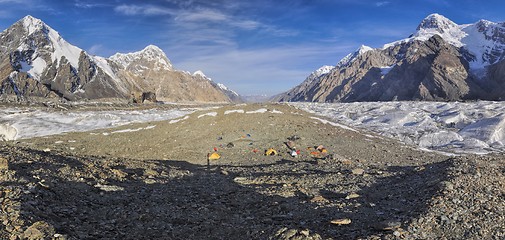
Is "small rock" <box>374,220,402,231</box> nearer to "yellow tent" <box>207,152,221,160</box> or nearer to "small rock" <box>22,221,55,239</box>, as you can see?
"small rock" <box>22,221,55,239</box>

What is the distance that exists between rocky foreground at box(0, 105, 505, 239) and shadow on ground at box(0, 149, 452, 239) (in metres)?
0.04

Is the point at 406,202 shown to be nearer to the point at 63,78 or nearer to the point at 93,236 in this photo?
the point at 93,236

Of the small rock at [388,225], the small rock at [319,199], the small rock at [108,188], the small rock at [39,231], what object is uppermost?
the small rock at [39,231]

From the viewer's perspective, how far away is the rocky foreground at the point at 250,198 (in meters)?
8.47

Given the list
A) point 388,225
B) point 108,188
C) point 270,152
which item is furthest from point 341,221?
point 270,152

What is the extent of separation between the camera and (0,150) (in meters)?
14.8

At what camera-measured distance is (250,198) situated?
1301 cm

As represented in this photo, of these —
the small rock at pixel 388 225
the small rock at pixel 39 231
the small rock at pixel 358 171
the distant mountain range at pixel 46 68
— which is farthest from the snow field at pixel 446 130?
the distant mountain range at pixel 46 68

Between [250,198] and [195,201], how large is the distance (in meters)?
2.04

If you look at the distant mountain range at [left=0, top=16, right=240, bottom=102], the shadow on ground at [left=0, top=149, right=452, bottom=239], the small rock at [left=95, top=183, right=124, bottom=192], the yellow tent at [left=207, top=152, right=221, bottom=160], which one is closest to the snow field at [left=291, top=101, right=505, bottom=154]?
the shadow on ground at [left=0, top=149, right=452, bottom=239]

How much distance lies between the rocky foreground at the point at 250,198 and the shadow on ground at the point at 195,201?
36 mm

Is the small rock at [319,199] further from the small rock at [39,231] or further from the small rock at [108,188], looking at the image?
the small rock at [39,231]

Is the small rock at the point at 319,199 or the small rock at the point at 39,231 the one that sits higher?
the small rock at the point at 39,231

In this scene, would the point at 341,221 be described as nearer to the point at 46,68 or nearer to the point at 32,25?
the point at 46,68
